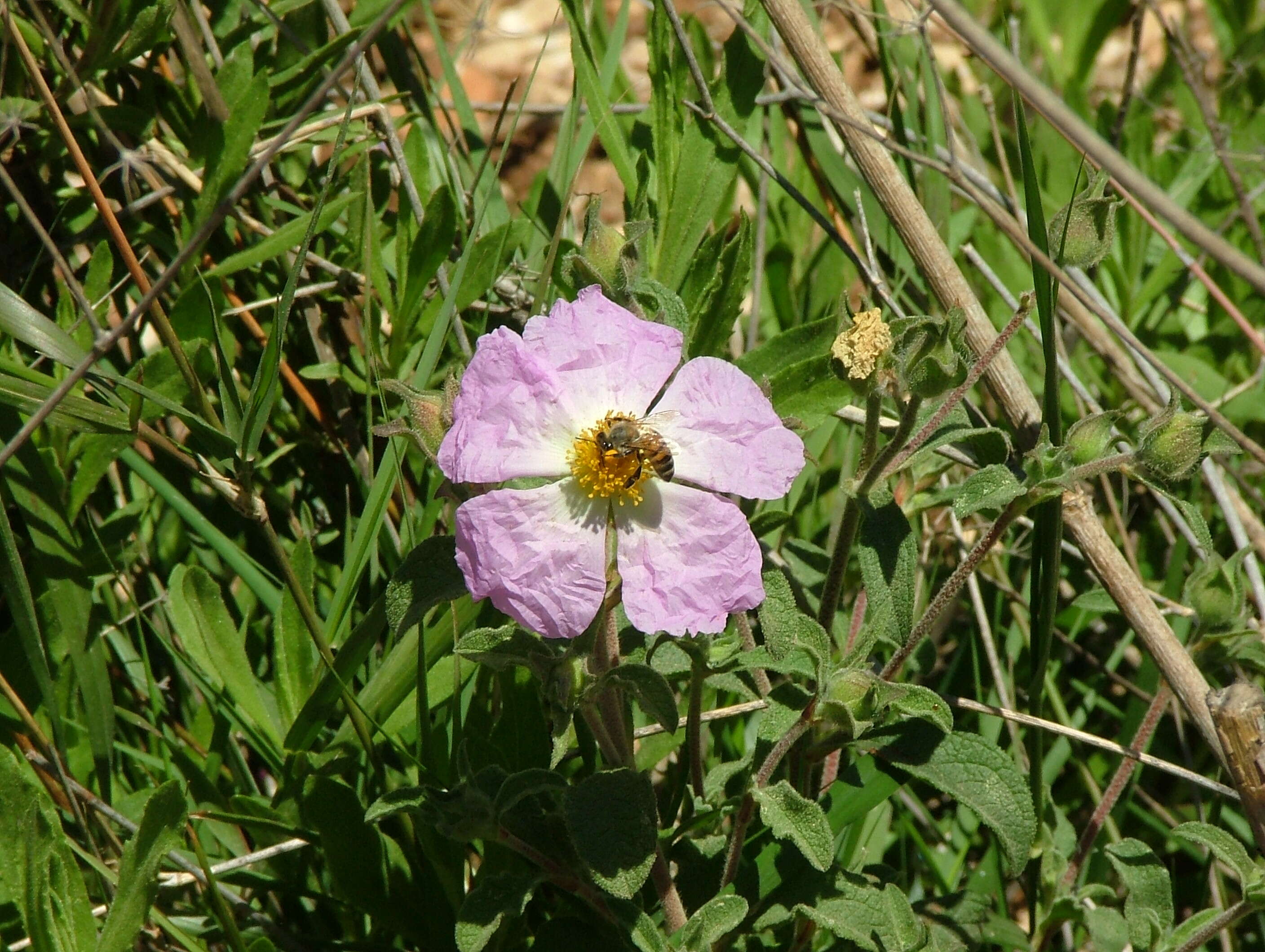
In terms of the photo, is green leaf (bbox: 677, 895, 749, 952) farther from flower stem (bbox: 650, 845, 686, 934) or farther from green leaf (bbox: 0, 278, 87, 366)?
green leaf (bbox: 0, 278, 87, 366)

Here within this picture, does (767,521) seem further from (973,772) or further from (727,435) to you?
(973,772)

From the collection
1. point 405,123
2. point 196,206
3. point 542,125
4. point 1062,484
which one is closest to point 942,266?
point 1062,484

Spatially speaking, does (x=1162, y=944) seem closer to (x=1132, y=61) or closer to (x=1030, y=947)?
(x=1030, y=947)

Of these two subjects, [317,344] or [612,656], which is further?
[317,344]

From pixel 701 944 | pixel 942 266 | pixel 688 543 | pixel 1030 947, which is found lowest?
pixel 1030 947

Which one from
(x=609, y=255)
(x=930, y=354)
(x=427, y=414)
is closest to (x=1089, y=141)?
(x=930, y=354)

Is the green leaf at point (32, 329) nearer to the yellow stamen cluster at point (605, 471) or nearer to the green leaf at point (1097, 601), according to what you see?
the yellow stamen cluster at point (605, 471)
